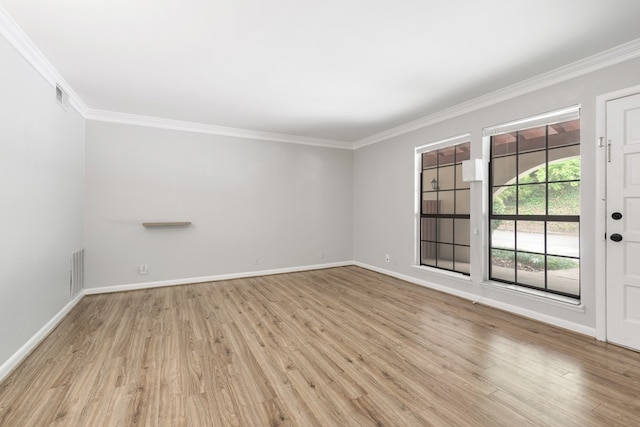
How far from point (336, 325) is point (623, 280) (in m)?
2.68

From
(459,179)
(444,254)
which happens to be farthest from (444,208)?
(444,254)

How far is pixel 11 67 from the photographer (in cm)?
225

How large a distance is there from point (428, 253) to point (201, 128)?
4.39 m

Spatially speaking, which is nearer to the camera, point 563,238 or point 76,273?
point 563,238

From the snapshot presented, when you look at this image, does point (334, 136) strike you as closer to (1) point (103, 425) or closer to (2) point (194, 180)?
(2) point (194, 180)

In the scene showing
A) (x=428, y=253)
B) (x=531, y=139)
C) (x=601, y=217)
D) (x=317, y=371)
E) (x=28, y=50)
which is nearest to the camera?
(x=317, y=371)

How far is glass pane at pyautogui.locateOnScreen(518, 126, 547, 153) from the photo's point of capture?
132 inches

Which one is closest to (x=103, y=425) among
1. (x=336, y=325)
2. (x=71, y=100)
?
(x=336, y=325)

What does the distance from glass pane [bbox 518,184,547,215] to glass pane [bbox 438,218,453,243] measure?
4.02 ft

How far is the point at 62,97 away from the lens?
3227mm

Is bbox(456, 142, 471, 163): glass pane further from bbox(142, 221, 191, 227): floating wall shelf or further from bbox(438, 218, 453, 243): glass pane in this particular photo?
bbox(142, 221, 191, 227): floating wall shelf

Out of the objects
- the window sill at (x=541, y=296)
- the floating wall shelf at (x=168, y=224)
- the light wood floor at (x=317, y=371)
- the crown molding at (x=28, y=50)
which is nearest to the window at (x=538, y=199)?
the window sill at (x=541, y=296)

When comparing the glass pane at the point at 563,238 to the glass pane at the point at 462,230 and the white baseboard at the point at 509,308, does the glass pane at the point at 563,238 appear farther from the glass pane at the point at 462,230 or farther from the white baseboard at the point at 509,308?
the glass pane at the point at 462,230

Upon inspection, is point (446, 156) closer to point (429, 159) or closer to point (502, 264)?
point (429, 159)
